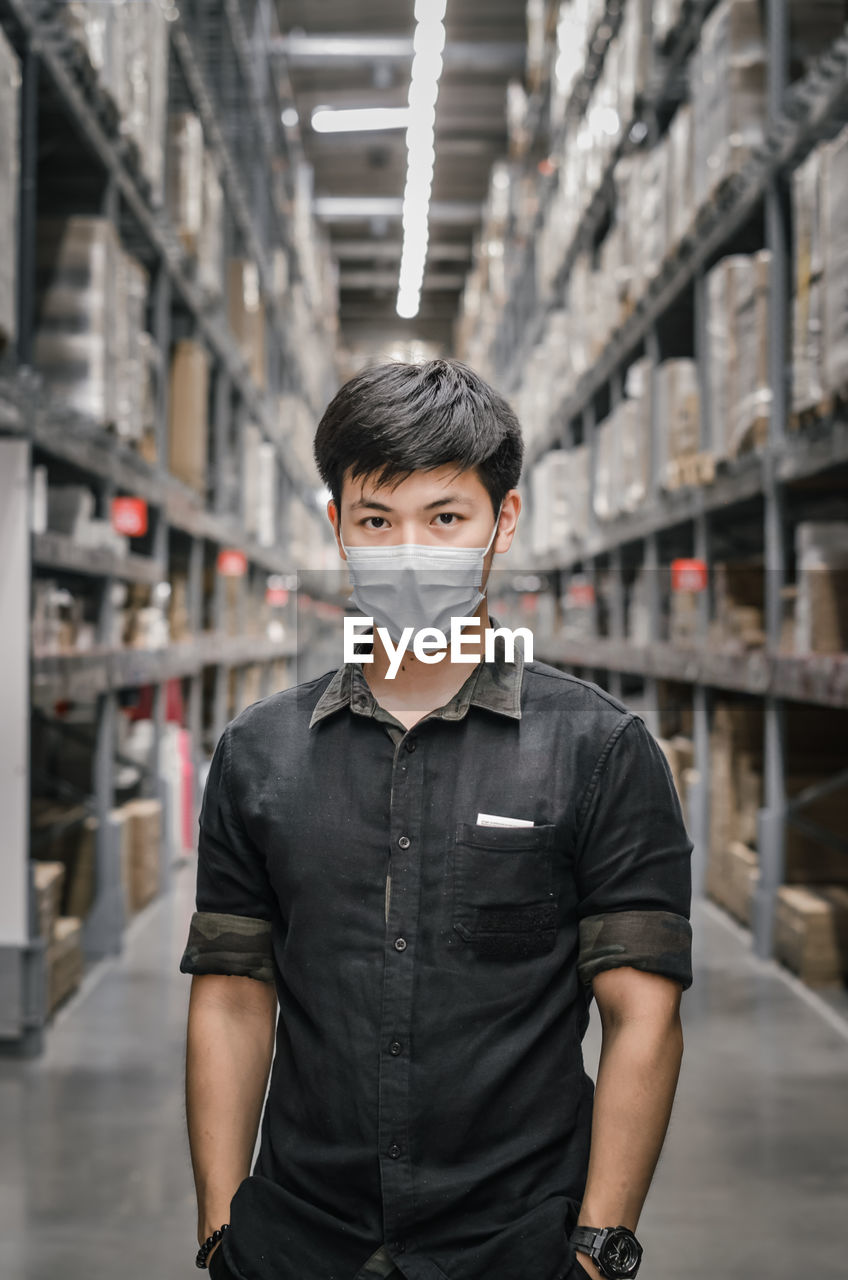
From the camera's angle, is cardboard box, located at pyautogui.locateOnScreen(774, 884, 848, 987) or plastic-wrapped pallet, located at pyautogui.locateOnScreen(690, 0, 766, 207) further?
plastic-wrapped pallet, located at pyautogui.locateOnScreen(690, 0, 766, 207)

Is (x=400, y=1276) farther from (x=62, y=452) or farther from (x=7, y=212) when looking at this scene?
(x=62, y=452)

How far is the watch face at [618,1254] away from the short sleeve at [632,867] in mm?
259

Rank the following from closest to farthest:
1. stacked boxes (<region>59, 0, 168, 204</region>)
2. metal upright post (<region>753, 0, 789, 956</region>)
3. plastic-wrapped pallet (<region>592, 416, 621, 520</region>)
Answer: stacked boxes (<region>59, 0, 168, 204</region>)
metal upright post (<region>753, 0, 789, 956</region>)
plastic-wrapped pallet (<region>592, 416, 621, 520</region>)

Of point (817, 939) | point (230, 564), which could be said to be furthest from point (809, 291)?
point (230, 564)

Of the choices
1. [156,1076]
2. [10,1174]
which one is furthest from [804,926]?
[10,1174]

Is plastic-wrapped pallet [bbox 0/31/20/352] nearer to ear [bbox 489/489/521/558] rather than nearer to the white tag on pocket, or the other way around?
ear [bbox 489/489/521/558]

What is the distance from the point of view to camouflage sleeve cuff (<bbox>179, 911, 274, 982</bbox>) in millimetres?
1429

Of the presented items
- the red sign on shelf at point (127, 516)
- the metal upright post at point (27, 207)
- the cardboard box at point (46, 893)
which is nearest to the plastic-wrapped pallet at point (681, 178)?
the red sign on shelf at point (127, 516)

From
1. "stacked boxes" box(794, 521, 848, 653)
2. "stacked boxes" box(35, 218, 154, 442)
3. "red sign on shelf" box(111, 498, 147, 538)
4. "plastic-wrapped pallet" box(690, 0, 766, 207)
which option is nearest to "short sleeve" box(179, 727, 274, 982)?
"stacked boxes" box(794, 521, 848, 653)

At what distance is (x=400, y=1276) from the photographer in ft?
4.25

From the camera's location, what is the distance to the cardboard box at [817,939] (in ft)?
15.6

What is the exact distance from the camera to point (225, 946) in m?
1.43

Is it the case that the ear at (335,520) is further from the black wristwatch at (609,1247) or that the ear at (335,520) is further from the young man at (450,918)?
the black wristwatch at (609,1247)

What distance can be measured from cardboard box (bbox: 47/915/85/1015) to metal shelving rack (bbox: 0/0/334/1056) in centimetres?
19
